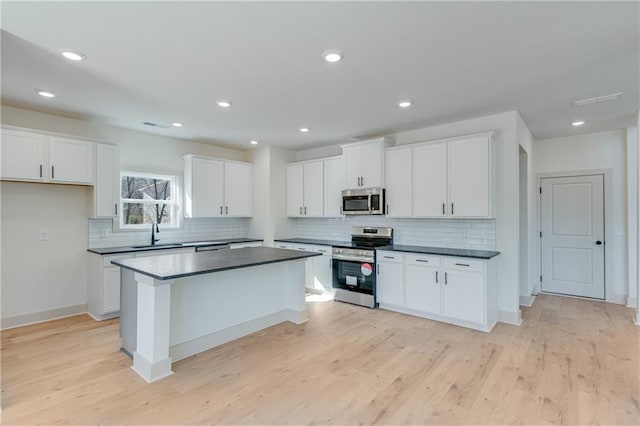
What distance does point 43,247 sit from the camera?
4.15 metres

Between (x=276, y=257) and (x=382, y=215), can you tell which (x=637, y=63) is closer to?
(x=382, y=215)

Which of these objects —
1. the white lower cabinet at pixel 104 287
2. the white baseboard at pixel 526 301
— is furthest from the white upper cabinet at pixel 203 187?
the white baseboard at pixel 526 301

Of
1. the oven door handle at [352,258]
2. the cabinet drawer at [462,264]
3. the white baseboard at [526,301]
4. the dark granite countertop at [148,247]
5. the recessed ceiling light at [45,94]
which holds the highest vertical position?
the recessed ceiling light at [45,94]

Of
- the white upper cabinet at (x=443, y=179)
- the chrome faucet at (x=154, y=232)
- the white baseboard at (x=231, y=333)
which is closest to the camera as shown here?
the white baseboard at (x=231, y=333)

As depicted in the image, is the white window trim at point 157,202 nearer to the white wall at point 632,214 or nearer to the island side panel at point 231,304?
the island side panel at point 231,304

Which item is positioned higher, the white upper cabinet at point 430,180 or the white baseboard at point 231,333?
the white upper cabinet at point 430,180

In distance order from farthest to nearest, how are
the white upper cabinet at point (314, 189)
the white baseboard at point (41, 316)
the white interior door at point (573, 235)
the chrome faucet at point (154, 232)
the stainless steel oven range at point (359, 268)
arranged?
the white upper cabinet at point (314, 189) < the white interior door at point (573, 235) < the chrome faucet at point (154, 232) < the stainless steel oven range at point (359, 268) < the white baseboard at point (41, 316)

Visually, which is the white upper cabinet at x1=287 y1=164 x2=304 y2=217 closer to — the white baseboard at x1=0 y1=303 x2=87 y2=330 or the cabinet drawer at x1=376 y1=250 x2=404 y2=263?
the cabinet drawer at x1=376 y1=250 x2=404 y2=263

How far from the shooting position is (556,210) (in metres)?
5.48

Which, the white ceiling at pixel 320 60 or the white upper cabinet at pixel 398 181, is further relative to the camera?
the white upper cabinet at pixel 398 181

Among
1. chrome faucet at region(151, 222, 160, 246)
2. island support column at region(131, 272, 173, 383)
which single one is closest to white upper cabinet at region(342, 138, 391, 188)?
chrome faucet at region(151, 222, 160, 246)

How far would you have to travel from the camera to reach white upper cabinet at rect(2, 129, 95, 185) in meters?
3.66

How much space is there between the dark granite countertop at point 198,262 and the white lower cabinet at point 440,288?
1420 mm

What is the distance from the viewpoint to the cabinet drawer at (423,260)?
413cm
